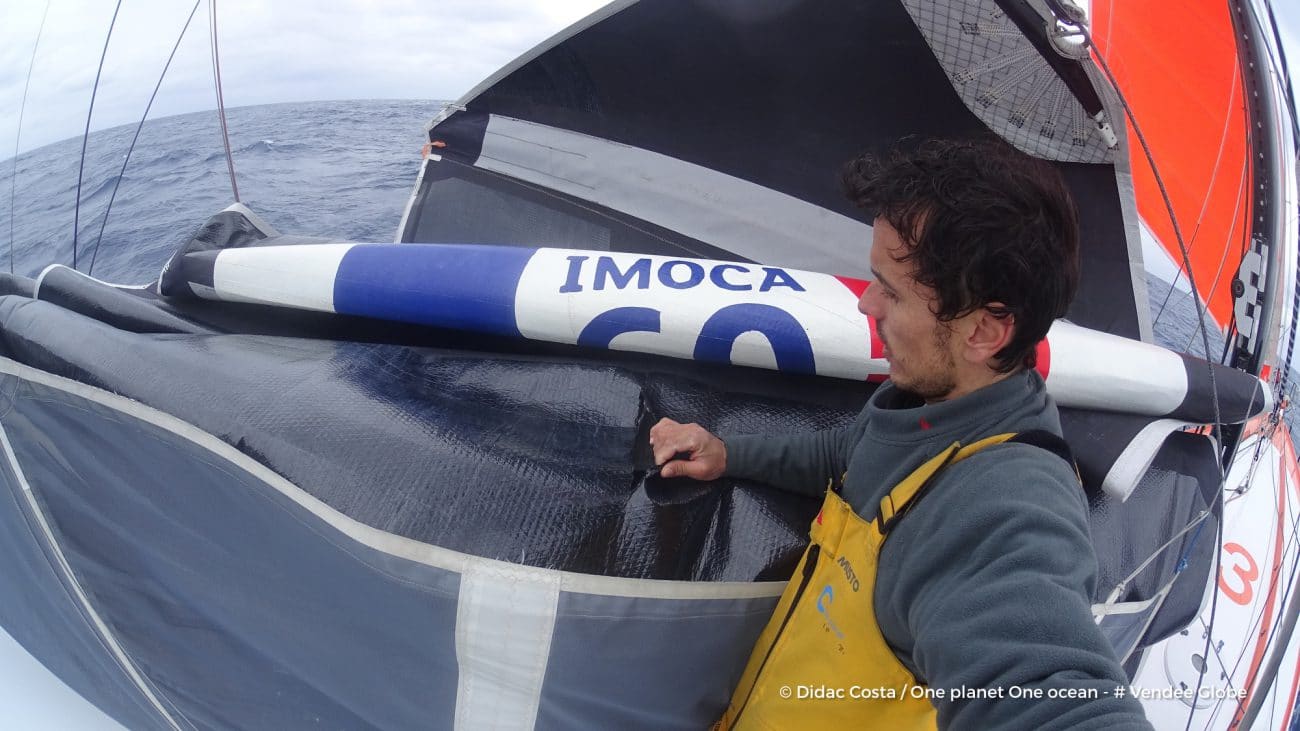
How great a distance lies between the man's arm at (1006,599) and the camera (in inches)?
25.0

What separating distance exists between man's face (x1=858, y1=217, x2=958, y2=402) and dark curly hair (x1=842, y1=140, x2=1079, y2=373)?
0.06 ft

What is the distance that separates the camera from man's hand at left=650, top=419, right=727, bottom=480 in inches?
44.9

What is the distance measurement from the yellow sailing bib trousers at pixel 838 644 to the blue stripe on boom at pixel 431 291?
0.80m

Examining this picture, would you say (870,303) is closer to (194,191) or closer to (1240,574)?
(1240,574)

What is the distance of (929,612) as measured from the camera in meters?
0.75

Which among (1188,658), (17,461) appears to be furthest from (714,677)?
(1188,658)

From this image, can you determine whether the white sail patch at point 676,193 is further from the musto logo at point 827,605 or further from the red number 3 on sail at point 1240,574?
the musto logo at point 827,605

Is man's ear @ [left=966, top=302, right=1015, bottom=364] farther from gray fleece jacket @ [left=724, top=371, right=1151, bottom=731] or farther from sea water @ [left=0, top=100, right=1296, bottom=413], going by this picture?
sea water @ [left=0, top=100, right=1296, bottom=413]

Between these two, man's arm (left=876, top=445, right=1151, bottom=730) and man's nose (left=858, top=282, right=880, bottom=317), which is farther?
man's nose (left=858, top=282, right=880, bottom=317)

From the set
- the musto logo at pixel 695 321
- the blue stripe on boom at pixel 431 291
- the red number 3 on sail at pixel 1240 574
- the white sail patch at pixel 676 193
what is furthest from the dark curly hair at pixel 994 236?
the red number 3 on sail at pixel 1240 574

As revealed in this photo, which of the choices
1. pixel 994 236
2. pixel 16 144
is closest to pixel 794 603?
pixel 994 236

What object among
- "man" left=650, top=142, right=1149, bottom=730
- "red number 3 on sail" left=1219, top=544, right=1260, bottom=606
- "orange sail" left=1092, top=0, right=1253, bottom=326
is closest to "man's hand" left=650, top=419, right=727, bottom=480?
"man" left=650, top=142, right=1149, bottom=730

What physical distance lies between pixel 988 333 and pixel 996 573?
324mm

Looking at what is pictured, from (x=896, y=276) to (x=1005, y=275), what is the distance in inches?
5.4
